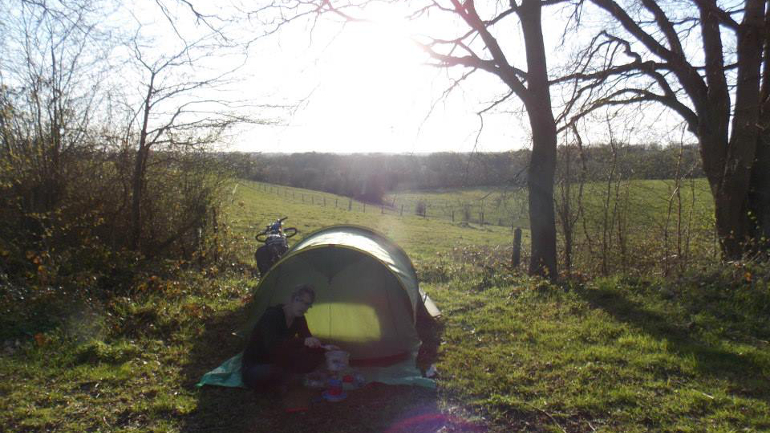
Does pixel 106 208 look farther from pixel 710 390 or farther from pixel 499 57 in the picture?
pixel 710 390

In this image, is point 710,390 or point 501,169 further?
point 501,169

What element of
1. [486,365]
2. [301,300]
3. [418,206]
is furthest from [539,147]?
[418,206]

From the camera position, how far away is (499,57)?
348 inches

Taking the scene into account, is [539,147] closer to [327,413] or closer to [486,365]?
[486,365]

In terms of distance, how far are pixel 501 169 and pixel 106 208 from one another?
877 cm

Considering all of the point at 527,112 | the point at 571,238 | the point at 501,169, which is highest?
the point at 527,112

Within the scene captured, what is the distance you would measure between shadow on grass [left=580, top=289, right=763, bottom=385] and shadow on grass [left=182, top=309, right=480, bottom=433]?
8.49ft

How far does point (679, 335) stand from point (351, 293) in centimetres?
373

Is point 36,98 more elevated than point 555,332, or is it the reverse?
point 36,98

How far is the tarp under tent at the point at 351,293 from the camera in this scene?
5.74 meters

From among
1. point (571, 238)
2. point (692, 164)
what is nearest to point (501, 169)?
point (571, 238)

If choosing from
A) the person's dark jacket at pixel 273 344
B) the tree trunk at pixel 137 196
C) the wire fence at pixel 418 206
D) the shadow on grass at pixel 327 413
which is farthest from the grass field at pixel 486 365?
the wire fence at pixel 418 206

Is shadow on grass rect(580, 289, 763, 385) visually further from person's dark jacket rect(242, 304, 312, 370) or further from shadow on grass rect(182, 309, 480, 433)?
person's dark jacket rect(242, 304, 312, 370)

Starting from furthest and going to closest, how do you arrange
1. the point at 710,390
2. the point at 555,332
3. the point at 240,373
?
the point at 555,332 → the point at 240,373 → the point at 710,390
